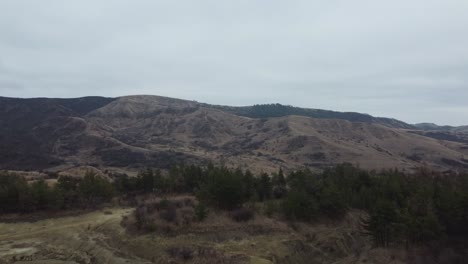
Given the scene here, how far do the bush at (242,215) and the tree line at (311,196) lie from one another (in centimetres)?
288

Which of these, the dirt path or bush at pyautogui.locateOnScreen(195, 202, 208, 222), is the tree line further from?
the dirt path

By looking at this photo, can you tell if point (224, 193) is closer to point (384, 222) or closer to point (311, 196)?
point (311, 196)

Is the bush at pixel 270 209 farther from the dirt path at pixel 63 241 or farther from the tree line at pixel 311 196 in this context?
the dirt path at pixel 63 241

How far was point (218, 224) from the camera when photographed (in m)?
48.3

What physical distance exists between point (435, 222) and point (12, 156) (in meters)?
166

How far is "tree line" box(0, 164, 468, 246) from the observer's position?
154 ft

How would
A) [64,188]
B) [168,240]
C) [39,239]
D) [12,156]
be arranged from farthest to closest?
[12,156] < [64,188] < [39,239] < [168,240]

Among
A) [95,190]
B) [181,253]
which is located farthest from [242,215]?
[95,190]

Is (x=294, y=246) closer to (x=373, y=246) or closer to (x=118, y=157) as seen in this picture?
(x=373, y=246)

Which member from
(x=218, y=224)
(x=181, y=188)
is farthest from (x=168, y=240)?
(x=181, y=188)

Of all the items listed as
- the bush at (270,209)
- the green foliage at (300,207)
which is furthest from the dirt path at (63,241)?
the green foliage at (300,207)

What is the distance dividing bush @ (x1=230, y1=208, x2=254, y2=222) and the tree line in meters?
2.88

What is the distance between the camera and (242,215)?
51.0 meters

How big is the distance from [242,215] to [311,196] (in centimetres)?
1090
